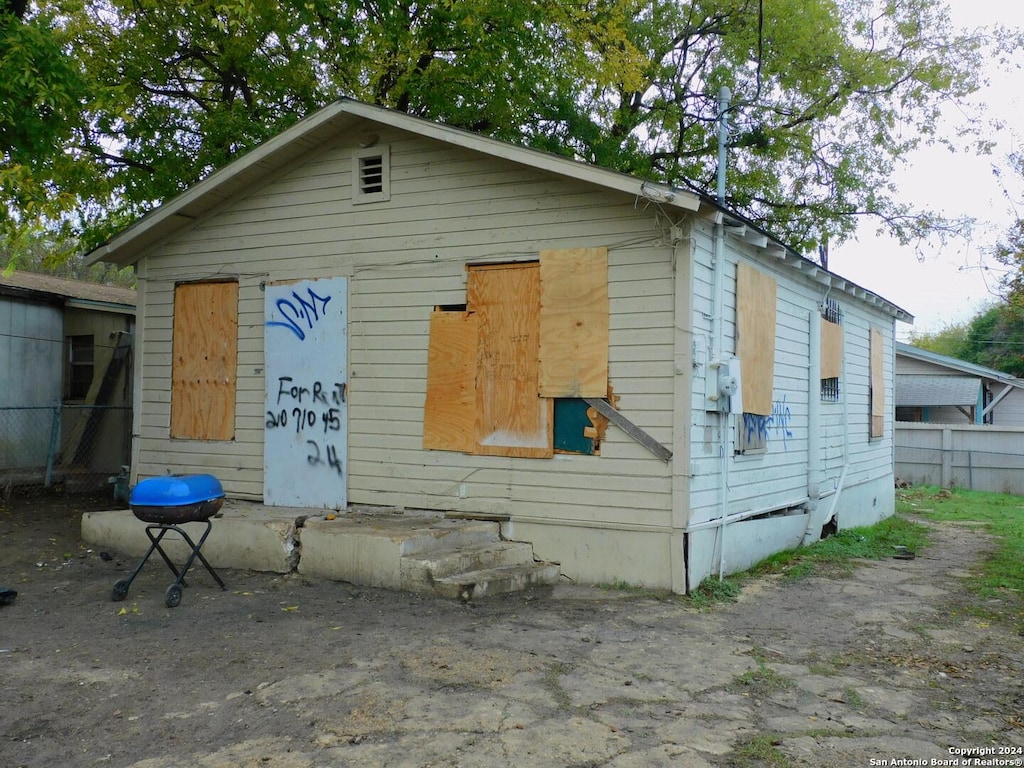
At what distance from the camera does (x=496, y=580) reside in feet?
24.7

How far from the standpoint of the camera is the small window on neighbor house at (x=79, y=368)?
1432cm

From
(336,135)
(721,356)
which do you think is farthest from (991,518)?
(336,135)

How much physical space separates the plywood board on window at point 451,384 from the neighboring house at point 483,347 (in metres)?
0.02

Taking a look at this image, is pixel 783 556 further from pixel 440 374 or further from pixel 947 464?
pixel 947 464

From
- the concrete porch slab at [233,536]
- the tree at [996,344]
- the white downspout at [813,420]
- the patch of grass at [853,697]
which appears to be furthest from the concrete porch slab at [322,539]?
the tree at [996,344]

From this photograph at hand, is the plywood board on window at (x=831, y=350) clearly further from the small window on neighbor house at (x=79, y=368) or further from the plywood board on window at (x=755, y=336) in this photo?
the small window on neighbor house at (x=79, y=368)

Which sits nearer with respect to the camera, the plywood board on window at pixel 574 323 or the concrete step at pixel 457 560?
the concrete step at pixel 457 560

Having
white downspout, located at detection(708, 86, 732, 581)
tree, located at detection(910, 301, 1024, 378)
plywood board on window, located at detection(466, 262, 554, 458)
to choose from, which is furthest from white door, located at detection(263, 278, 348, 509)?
tree, located at detection(910, 301, 1024, 378)

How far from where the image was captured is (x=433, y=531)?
800 cm

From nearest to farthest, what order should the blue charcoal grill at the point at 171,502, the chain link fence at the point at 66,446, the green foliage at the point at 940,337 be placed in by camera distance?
1. the blue charcoal grill at the point at 171,502
2. the chain link fence at the point at 66,446
3. the green foliage at the point at 940,337

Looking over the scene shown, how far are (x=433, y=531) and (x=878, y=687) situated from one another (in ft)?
13.2

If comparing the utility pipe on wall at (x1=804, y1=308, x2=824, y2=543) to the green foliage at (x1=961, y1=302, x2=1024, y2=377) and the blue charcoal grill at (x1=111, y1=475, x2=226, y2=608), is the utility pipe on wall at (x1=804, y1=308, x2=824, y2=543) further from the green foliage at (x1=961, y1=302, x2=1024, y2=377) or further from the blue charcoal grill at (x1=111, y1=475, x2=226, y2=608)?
the green foliage at (x1=961, y1=302, x2=1024, y2=377)

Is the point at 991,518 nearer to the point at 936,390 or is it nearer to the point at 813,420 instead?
the point at 813,420

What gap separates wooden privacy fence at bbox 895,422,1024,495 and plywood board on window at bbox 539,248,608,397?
17065mm
